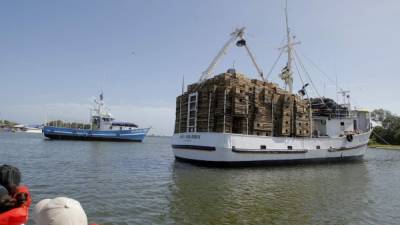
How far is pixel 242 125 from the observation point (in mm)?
23359

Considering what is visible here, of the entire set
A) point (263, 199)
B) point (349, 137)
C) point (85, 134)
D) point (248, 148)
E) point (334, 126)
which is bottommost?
point (263, 199)

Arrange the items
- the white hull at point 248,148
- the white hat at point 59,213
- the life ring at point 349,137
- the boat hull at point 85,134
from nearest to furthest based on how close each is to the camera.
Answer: the white hat at point 59,213, the white hull at point 248,148, the life ring at point 349,137, the boat hull at point 85,134

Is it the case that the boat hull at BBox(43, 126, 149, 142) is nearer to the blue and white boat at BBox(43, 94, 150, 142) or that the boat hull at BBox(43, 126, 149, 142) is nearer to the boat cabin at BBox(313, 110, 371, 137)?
the blue and white boat at BBox(43, 94, 150, 142)

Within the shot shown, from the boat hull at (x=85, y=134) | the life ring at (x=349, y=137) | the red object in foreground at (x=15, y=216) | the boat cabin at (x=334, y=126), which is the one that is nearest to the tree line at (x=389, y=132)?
the boat cabin at (x=334, y=126)

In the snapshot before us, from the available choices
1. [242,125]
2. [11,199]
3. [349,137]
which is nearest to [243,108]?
[242,125]

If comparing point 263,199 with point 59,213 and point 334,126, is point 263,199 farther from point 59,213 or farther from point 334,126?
point 334,126

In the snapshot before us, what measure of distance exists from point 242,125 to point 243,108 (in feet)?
4.12

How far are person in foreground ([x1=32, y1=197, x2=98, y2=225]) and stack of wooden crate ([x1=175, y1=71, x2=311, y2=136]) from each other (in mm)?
19433

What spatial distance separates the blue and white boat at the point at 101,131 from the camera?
7450 cm

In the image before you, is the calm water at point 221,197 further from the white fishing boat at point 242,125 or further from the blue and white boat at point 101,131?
the blue and white boat at point 101,131

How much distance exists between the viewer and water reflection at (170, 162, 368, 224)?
9891 millimetres

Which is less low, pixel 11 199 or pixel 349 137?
pixel 349 137

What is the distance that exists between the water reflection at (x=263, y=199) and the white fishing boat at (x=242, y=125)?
323 cm

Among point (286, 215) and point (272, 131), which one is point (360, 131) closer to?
point (272, 131)
